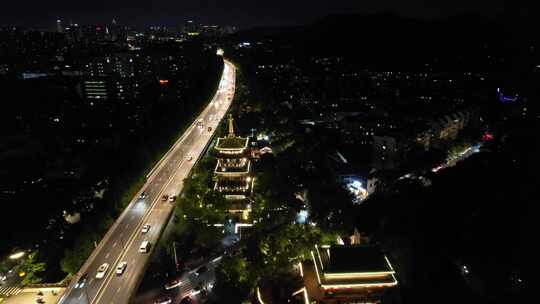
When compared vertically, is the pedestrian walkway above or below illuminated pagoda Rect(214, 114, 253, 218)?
below

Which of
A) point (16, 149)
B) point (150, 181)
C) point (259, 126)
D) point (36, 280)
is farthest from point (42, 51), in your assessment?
point (36, 280)

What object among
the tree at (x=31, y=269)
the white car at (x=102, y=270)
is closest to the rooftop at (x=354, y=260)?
the white car at (x=102, y=270)

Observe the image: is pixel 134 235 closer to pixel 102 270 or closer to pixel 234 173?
pixel 102 270

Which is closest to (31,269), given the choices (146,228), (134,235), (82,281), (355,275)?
(82,281)

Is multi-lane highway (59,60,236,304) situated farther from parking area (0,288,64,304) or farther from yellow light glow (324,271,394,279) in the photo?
yellow light glow (324,271,394,279)

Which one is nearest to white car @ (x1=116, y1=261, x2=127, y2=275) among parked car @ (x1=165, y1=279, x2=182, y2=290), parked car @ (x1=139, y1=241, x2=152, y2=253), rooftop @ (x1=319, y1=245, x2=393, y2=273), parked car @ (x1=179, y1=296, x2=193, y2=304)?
parked car @ (x1=139, y1=241, x2=152, y2=253)

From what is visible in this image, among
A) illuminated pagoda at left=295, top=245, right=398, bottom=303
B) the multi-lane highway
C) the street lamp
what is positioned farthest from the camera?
the street lamp

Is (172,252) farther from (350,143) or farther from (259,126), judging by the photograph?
(259,126)
